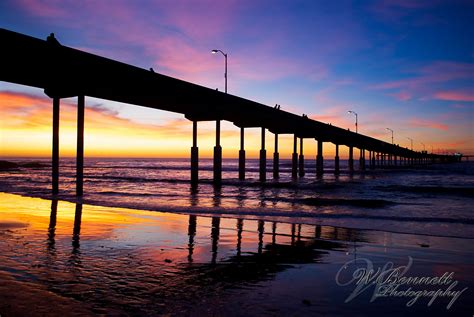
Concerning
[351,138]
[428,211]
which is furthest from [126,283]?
[351,138]

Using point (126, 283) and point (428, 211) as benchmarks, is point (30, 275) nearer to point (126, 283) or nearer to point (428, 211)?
point (126, 283)

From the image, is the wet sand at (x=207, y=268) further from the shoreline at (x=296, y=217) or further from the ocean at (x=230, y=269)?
the shoreline at (x=296, y=217)

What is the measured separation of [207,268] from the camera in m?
7.08

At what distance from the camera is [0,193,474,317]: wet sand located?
16.7 feet

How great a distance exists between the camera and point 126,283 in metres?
6.02

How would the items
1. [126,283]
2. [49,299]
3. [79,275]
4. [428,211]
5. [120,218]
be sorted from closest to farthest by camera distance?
[49,299]
[126,283]
[79,275]
[120,218]
[428,211]

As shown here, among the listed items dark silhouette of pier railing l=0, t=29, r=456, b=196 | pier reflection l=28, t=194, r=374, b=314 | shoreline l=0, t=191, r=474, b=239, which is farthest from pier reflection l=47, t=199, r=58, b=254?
dark silhouette of pier railing l=0, t=29, r=456, b=196

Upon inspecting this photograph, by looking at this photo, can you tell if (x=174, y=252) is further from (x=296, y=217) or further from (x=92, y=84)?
(x=92, y=84)

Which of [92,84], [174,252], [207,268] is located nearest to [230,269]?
[207,268]

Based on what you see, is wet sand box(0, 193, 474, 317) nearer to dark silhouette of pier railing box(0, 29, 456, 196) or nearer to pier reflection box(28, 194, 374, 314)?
pier reflection box(28, 194, 374, 314)

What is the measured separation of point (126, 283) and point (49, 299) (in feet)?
3.69

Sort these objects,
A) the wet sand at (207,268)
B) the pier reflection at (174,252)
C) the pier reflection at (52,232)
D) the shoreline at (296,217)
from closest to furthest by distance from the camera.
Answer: the wet sand at (207,268) → the pier reflection at (174,252) → the pier reflection at (52,232) → the shoreline at (296,217)

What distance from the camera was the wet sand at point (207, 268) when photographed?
200 inches

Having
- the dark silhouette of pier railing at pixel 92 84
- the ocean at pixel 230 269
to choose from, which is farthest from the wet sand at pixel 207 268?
the dark silhouette of pier railing at pixel 92 84
